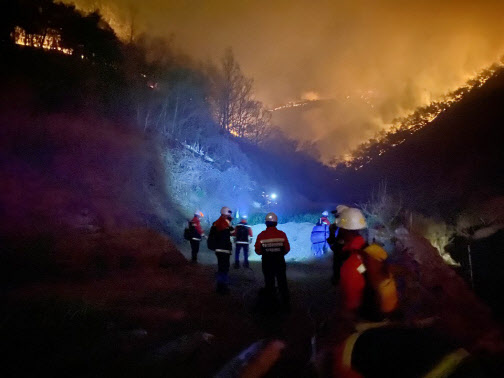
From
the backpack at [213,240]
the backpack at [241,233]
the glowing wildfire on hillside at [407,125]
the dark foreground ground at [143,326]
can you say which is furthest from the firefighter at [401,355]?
the glowing wildfire on hillside at [407,125]

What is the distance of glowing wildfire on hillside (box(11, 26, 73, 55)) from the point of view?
21.1 m

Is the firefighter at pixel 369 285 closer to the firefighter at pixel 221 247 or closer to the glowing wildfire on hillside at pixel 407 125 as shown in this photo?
the firefighter at pixel 221 247

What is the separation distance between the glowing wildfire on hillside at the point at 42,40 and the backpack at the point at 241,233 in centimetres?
1875

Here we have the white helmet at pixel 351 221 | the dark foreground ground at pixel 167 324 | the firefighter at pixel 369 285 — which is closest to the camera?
the firefighter at pixel 369 285

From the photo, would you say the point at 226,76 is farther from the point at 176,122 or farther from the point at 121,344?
the point at 121,344

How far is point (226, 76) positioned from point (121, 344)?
1243 inches

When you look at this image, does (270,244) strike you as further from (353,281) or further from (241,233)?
(241,233)

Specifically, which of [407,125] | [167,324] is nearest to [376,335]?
[167,324]

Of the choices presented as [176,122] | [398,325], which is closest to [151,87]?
[176,122]

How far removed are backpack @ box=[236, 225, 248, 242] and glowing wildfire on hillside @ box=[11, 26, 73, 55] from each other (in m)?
18.7

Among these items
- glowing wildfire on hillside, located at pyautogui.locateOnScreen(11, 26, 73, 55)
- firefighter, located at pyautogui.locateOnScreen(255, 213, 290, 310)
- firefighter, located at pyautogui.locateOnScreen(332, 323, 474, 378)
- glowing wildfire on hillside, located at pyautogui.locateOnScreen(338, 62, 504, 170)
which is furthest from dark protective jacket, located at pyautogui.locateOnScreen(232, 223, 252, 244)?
glowing wildfire on hillside, located at pyautogui.locateOnScreen(338, 62, 504, 170)

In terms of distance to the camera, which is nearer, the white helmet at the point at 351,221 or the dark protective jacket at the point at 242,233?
the white helmet at the point at 351,221

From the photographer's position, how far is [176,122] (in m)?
26.9

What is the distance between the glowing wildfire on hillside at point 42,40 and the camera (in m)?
21.1
